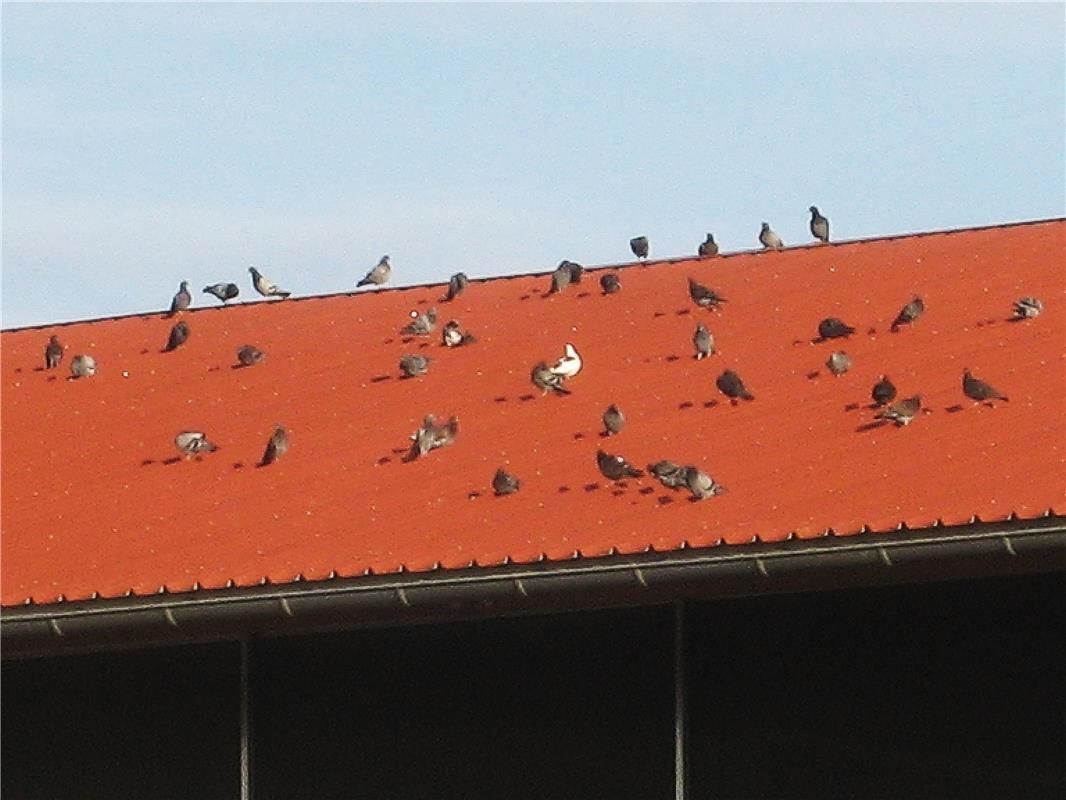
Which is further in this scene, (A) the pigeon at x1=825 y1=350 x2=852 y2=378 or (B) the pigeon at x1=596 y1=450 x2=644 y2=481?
(A) the pigeon at x1=825 y1=350 x2=852 y2=378

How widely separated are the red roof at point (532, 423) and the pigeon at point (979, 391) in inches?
3.5

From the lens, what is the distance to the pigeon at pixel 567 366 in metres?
15.1

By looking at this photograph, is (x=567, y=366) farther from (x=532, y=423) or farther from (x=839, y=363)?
(x=839, y=363)

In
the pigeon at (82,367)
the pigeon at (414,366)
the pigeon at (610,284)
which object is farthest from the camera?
the pigeon at (610,284)

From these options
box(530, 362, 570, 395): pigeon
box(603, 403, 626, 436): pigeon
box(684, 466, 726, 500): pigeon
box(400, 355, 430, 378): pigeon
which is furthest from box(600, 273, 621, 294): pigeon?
box(684, 466, 726, 500): pigeon

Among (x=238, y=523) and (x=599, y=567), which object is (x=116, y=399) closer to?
(x=238, y=523)

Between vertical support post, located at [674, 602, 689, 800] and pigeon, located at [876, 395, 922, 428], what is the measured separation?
80.2 inches

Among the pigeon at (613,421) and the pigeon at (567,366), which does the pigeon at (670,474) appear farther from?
the pigeon at (567,366)

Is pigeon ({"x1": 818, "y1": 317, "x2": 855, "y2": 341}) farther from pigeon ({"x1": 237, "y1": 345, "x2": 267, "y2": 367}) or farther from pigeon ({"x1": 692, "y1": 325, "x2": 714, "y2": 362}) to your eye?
pigeon ({"x1": 237, "y1": 345, "x2": 267, "y2": 367})

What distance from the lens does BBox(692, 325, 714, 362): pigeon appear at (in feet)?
49.8

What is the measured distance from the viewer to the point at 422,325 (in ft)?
54.2

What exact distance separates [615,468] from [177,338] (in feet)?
16.2

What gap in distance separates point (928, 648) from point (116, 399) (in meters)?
6.36

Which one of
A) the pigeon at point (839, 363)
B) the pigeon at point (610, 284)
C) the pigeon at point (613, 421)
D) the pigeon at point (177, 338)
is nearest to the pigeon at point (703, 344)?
the pigeon at point (839, 363)
